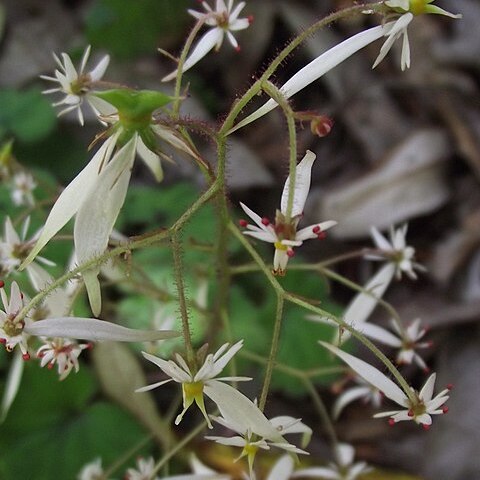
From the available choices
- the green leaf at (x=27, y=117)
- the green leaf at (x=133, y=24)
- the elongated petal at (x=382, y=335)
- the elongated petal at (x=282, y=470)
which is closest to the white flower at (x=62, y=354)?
the elongated petal at (x=282, y=470)

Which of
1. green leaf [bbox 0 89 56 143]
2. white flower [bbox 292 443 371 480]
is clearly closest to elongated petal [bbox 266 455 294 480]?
white flower [bbox 292 443 371 480]

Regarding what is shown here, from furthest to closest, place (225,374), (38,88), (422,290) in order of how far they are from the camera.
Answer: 1. (38,88)
2. (422,290)
3. (225,374)

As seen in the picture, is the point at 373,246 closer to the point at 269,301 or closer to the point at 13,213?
the point at 269,301

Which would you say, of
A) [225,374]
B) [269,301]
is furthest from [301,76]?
[269,301]

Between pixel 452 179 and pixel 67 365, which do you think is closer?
pixel 67 365

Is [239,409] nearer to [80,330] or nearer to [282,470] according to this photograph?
[80,330]

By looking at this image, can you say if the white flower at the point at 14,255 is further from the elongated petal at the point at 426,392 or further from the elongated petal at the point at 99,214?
the elongated petal at the point at 426,392

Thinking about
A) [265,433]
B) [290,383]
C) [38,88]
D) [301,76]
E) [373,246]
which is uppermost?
[301,76]

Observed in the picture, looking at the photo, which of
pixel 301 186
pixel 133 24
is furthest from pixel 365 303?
pixel 133 24
